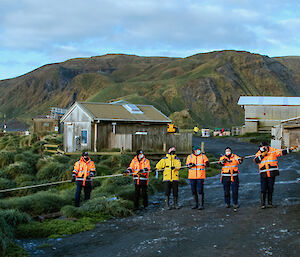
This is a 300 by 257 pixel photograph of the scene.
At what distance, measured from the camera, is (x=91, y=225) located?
1002 cm

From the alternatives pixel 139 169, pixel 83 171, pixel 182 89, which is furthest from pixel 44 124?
pixel 182 89

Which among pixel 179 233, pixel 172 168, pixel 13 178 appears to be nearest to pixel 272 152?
pixel 172 168

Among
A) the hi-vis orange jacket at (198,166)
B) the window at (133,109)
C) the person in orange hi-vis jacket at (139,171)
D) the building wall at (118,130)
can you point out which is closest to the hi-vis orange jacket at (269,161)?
the hi-vis orange jacket at (198,166)

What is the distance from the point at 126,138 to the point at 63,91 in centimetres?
11884

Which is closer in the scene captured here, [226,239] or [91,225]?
[226,239]

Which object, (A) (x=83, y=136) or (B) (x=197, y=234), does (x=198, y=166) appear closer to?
(B) (x=197, y=234)

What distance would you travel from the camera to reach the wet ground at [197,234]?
290 inches

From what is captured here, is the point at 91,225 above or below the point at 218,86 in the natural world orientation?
below

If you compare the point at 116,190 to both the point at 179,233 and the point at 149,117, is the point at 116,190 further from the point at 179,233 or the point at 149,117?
the point at 149,117

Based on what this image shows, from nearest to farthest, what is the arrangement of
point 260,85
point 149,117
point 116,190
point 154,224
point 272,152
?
point 154,224 < point 272,152 < point 116,190 < point 149,117 < point 260,85

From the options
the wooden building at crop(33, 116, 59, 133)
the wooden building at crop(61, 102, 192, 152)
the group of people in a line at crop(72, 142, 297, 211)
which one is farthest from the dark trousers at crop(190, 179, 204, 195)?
the wooden building at crop(33, 116, 59, 133)

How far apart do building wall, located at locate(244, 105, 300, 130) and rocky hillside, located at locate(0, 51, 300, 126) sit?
27.2 metres

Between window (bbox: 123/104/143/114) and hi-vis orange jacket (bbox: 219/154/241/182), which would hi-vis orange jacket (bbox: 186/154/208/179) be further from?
window (bbox: 123/104/143/114)

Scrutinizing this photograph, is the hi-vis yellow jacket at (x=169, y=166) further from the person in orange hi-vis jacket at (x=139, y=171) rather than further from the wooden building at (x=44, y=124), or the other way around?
the wooden building at (x=44, y=124)
